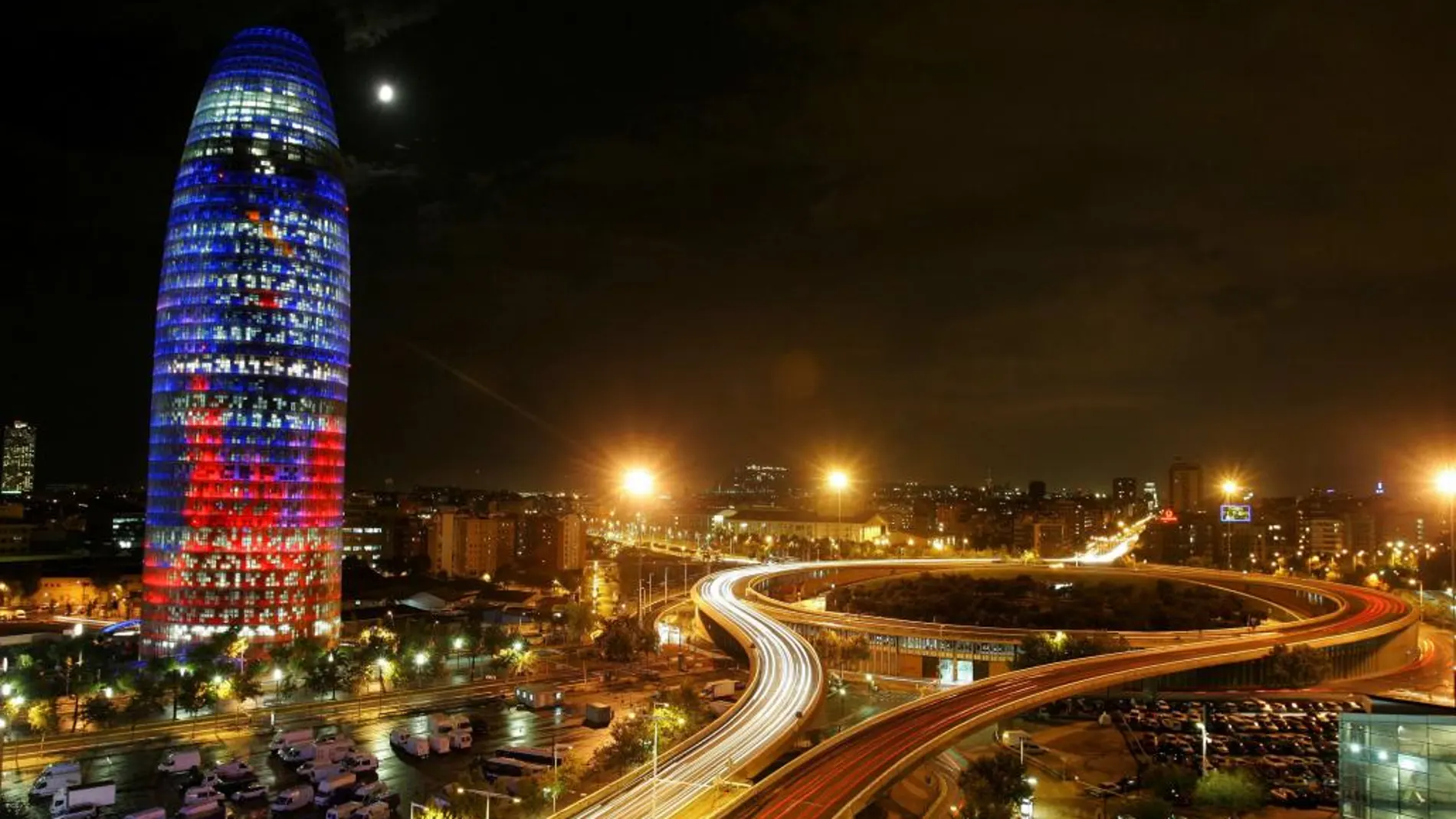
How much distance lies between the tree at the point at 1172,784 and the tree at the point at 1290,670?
68.2 feet

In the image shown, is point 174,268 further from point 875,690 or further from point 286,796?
point 875,690

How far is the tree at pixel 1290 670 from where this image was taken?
2156 inches

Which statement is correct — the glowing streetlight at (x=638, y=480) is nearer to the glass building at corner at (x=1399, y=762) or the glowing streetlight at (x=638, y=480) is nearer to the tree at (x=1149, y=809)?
the tree at (x=1149, y=809)

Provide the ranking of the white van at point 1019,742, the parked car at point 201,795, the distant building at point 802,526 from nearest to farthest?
the parked car at point 201,795, the white van at point 1019,742, the distant building at point 802,526

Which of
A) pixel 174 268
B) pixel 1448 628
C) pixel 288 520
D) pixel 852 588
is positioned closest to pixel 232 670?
pixel 288 520

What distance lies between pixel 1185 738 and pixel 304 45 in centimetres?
6477

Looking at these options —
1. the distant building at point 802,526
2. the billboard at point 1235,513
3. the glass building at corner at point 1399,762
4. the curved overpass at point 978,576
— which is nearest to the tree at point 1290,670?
the curved overpass at point 978,576

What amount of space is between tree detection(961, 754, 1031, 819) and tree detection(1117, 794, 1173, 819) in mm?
3326

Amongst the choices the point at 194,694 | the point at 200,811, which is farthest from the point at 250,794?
the point at 194,694

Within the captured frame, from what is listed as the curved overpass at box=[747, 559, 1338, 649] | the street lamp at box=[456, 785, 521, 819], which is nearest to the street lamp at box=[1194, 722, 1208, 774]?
the curved overpass at box=[747, 559, 1338, 649]

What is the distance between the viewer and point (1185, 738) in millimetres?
44594

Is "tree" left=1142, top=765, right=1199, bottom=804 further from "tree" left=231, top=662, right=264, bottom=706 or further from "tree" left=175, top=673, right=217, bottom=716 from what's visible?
"tree" left=175, top=673, right=217, bottom=716

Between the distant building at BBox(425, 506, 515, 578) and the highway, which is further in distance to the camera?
the distant building at BBox(425, 506, 515, 578)

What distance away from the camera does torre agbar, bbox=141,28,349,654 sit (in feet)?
197
